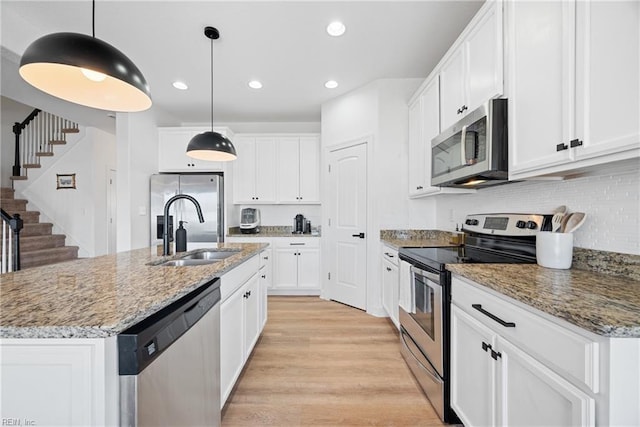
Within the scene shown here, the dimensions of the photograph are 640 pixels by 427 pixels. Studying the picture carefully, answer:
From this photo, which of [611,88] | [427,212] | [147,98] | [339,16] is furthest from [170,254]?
[427,212]

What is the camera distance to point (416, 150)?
9.66 ft

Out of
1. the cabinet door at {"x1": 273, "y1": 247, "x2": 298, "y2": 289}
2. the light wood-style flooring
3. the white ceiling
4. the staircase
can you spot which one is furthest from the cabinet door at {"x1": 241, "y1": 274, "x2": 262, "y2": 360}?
the staircase

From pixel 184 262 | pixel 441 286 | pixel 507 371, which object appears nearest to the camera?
pixel 507 371

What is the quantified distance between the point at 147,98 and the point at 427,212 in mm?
2886

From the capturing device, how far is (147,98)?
1.34 metres

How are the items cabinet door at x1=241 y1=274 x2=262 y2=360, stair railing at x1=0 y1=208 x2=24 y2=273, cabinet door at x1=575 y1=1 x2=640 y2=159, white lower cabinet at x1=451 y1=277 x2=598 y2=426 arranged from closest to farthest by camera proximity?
white lower cabinet at x1=451 y1=277 x2=598 y2=426
cabinet door at x1=575 y1=1 x2=640 y2=159
cabinet door at x1=241 y1=274 x2=262 y2=360
stair railing at x1=0 y1=208 x2=24 y2=273

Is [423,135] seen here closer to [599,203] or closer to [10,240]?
[599,203]

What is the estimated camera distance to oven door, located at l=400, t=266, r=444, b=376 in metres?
1.57

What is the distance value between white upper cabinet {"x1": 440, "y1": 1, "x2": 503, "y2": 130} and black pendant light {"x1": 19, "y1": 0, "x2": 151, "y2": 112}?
1876mm

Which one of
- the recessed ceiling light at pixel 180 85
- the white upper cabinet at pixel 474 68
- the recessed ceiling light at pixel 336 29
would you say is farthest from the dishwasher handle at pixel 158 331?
the recessed ceiling light at pixel 180 85

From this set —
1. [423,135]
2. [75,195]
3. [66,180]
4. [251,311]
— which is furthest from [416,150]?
[66,180]

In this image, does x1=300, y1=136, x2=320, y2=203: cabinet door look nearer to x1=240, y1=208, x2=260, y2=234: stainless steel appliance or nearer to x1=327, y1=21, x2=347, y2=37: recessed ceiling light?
x1=240, y1=208, x2=260, y2=234: stainless steel appliance

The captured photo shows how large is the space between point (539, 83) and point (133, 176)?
166 inches

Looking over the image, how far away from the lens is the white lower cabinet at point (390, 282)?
257 centimetres
